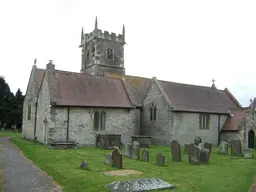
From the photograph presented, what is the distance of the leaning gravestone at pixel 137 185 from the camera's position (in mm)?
10336

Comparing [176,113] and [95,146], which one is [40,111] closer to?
[95,146]

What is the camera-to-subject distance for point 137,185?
10789 millimetres

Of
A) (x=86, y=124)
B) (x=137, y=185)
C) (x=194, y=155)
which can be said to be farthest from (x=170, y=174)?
(x=86, y=124)

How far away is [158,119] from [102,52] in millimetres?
23958

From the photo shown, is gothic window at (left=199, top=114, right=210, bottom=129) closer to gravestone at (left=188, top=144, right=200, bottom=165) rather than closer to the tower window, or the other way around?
gravestone at (left=188, top=144, right=200, bottom=165)

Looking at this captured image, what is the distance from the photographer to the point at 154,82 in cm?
3148

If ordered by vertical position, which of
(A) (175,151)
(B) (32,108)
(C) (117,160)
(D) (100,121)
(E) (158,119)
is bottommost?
(C) (117,160)

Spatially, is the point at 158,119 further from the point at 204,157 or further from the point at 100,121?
the point at 204,157

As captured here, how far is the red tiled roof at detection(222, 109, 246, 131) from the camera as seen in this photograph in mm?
31123

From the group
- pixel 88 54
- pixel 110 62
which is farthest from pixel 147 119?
pixel 88 54

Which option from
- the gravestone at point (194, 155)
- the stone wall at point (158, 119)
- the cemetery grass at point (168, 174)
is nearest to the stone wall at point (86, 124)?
the stone wall at point (158, 119)

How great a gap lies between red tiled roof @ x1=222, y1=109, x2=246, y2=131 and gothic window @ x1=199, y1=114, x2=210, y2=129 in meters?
2.24

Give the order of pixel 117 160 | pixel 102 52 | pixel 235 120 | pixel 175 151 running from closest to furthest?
pixel 117 160
pixel 175 151
pixel 235 120
pixel 102 52

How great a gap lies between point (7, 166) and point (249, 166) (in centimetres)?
1391
